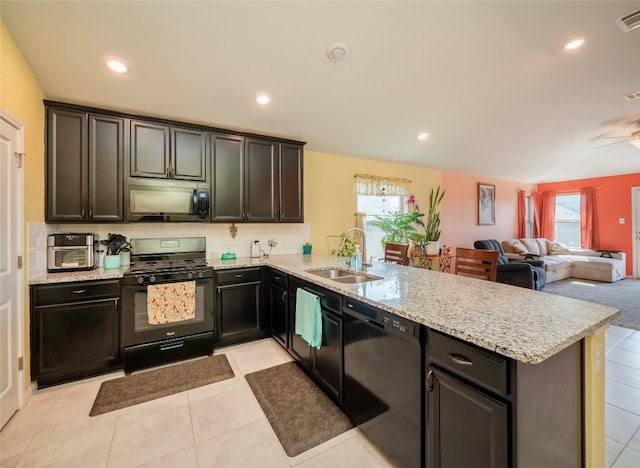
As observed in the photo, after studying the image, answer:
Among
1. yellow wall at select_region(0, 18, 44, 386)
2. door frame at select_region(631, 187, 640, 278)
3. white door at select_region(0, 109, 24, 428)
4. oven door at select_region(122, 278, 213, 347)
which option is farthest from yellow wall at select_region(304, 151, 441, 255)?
door frame at select_region(631, 187, 640, 278)

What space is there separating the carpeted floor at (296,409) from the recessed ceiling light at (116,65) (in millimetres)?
2851

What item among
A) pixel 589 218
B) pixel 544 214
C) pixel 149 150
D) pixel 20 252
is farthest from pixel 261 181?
pixel 589 218

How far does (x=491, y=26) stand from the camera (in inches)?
90.6

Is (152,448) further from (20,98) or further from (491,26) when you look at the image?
(491,26)

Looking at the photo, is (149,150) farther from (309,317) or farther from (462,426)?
(462,426)

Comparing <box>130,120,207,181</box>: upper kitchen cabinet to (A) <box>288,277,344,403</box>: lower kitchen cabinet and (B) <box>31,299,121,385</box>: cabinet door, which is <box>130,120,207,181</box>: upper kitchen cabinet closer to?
(B) <box>31,299,121,385</box>: cabinet door

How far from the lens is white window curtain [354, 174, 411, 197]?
15.4 ft

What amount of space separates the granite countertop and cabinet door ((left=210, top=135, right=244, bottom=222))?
153 cm

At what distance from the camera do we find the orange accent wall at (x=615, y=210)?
6.45 m

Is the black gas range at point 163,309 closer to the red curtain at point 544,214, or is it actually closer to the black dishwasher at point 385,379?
the black dishwasher at point 385,379

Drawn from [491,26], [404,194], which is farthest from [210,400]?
[404,194]

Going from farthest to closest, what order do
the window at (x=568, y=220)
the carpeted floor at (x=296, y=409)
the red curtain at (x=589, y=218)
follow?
the window at (x=568, y=220) → the red curtain at (x=589, y=218) → the carpeted floor at (x=296, y=409)

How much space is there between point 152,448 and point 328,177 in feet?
12.1

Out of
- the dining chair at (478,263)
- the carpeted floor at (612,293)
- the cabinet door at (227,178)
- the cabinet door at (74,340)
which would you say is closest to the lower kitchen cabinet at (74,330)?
the cabinet door at (74,340)
